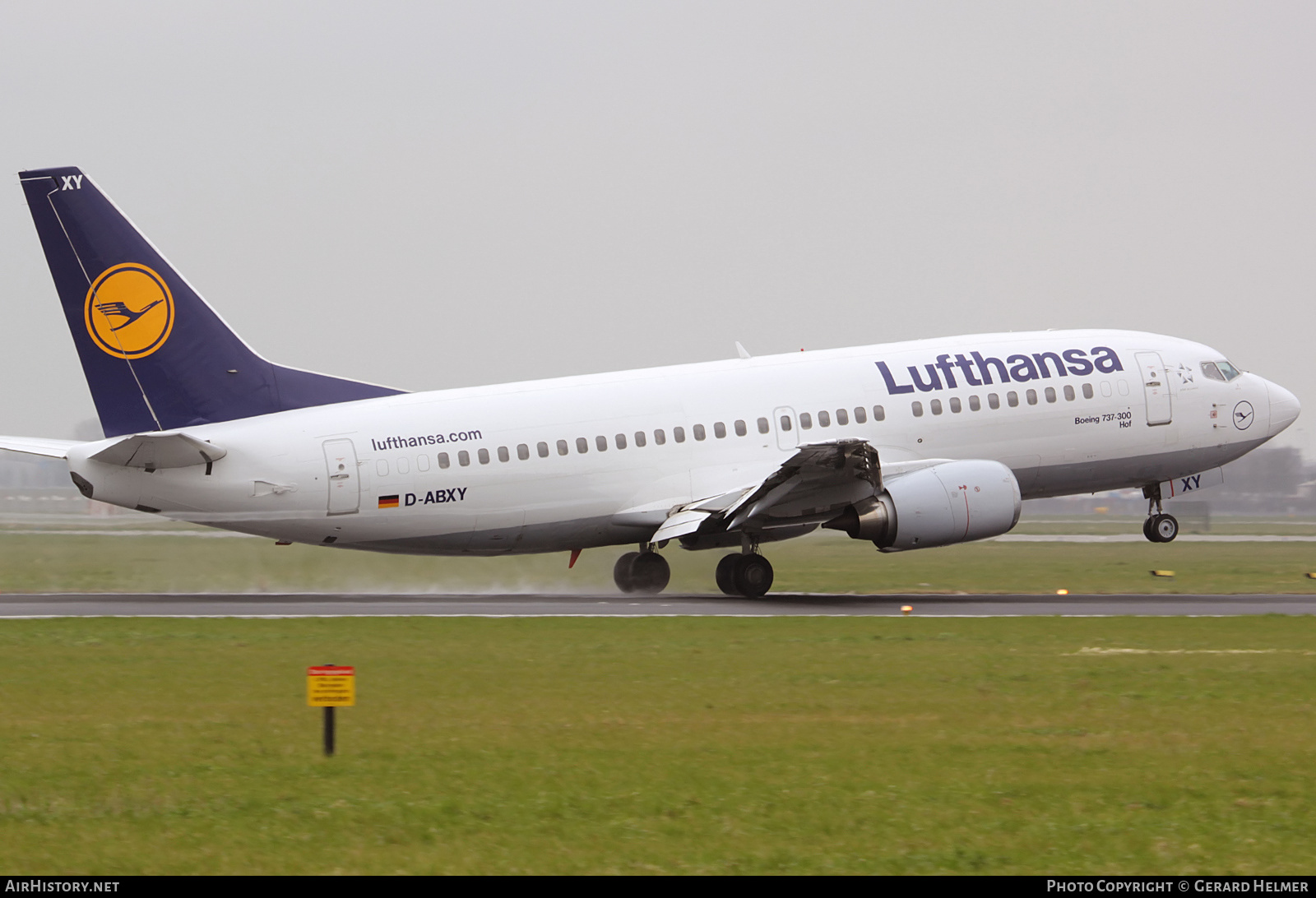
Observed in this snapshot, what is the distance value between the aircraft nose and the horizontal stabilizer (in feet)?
80.9

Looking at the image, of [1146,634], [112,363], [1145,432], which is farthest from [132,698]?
[1145,432]

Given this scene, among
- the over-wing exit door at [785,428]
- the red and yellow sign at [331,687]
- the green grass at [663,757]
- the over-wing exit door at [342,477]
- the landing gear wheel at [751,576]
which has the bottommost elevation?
the green grass at [663,757]

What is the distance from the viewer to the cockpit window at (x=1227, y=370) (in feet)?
116

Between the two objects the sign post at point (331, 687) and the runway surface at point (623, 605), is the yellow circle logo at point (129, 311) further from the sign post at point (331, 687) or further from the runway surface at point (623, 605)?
the sign post at point (331, 687)

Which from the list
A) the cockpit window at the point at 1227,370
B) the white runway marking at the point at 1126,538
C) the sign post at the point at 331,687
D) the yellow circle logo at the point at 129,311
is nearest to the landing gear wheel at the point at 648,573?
the yellow circle logo at the point at 129,311

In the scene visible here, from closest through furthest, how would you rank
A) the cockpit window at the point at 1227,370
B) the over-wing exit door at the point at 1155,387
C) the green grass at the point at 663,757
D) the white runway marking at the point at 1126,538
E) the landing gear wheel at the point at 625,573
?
the green grass at the point at 663,757, the landing gear wheel at the point at 625,573, the over-wing exit door at the point at 1155,387, the cockpit window at the point at 1227,370, the white runway marking at the point at 1126,538

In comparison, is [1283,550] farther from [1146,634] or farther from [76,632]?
[76,632]

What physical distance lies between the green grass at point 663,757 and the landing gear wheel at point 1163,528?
11.5 m

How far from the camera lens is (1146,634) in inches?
938

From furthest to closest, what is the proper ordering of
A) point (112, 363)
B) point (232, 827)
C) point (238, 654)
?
point (112, 363), point (238, 654), point (232, 827)

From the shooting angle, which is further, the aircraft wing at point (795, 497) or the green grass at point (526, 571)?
the green grass at point (526, 571)

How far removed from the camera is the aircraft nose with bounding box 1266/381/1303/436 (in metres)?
36.1

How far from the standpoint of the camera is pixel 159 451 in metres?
27.2

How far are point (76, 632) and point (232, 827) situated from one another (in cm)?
1439
